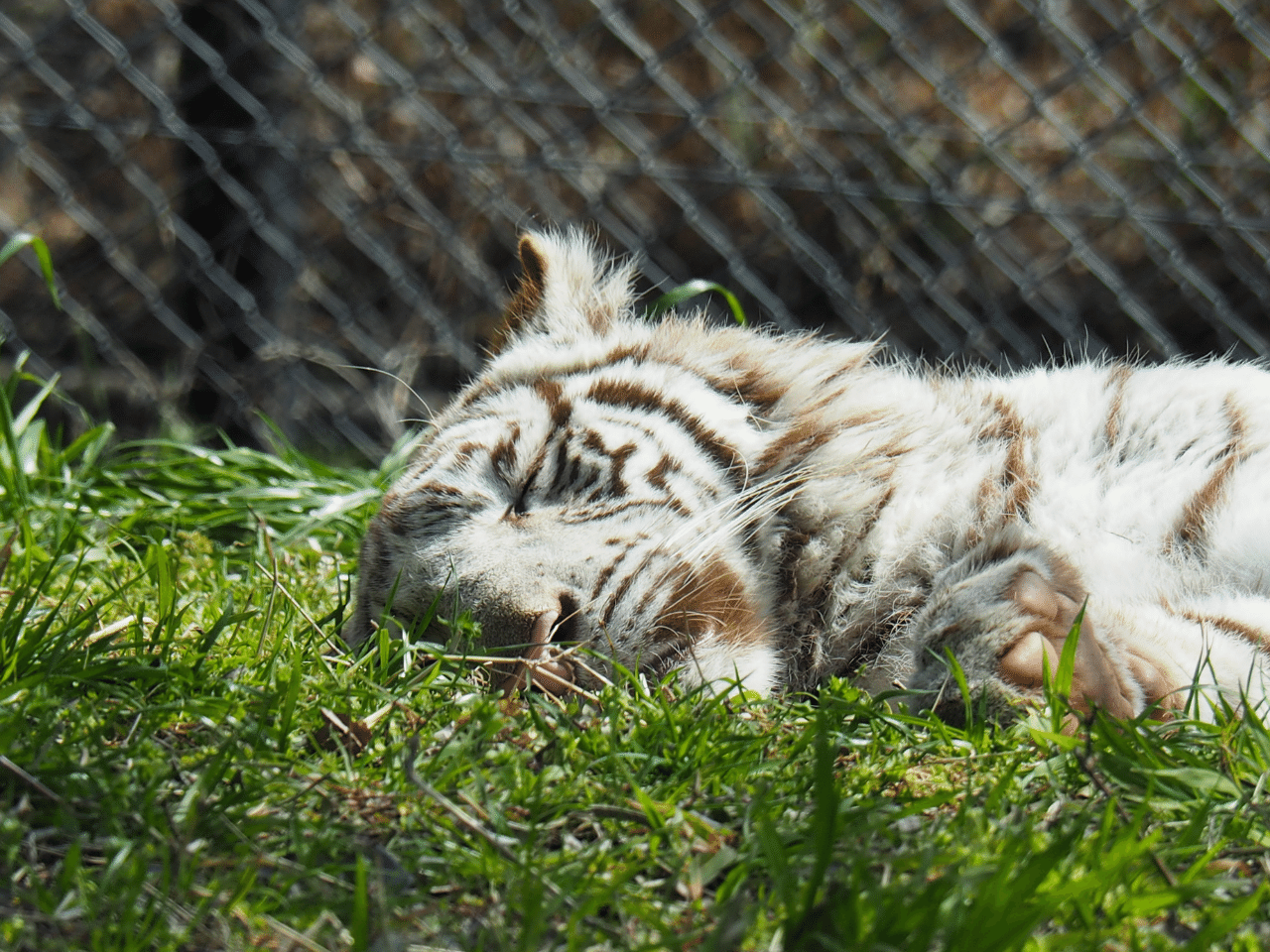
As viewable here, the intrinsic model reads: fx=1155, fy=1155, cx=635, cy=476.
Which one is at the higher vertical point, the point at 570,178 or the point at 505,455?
the point at 570,178

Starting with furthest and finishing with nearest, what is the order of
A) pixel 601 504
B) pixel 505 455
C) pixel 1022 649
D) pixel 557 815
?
pixel 505 455, pixel 601 504, pixel 1022 649, pixel 557 815

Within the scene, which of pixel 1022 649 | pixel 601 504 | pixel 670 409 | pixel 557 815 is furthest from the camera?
pixel 670 409

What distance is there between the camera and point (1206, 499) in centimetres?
200

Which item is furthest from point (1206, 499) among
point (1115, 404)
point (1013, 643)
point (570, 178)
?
point (570, 178)

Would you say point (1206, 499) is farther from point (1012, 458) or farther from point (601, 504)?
point (601, 504)

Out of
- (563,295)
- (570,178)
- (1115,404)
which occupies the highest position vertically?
(570,178)

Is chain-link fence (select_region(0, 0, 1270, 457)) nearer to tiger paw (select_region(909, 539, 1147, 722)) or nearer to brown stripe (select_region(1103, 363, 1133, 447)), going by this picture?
brown stripe (select_region(1103, 363, 1133, 447))

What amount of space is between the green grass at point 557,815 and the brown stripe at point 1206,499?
56 centimetres

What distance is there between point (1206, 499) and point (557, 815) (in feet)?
4.35

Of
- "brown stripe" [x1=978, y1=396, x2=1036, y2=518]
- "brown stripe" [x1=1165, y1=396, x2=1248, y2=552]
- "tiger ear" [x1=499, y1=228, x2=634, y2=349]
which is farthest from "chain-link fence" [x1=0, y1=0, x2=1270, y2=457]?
"brown stripe" [x1=1165, y1=396, x2=1248, y2=552]

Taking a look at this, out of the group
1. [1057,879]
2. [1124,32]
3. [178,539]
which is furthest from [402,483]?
[1124,32]

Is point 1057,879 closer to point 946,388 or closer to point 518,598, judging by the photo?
point 518,598

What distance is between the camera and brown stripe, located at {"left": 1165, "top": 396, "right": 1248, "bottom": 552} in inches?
77.9

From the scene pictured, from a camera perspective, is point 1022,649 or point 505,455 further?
point 505,455
